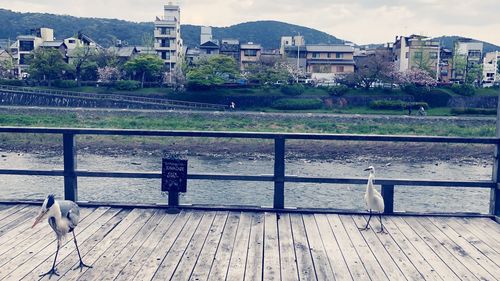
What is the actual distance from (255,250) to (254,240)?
0.31 m

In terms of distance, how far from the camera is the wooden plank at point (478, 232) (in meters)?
5.34

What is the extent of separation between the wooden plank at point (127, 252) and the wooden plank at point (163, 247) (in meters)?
0.19

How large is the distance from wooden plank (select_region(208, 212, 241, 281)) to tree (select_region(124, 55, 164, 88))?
5065cm

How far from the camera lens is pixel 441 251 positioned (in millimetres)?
5113

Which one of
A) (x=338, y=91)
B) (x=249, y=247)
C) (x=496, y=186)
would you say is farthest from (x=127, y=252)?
(x=338, y=91)

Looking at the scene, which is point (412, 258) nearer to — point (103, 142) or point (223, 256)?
point (223, 256)

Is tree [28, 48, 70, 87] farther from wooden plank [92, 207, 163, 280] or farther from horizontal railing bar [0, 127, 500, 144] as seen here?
wooden plank [92, 207, 163, 280]

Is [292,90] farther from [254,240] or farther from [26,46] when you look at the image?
[254,240]

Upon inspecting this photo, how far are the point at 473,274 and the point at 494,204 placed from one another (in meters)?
2.23

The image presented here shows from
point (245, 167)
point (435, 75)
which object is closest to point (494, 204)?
point (245, 167)

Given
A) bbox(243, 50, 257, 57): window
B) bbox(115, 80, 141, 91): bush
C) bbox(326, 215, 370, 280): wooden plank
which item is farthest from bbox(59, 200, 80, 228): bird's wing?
bbox(243, 50, 257, 57): window

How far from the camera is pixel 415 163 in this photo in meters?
29.2

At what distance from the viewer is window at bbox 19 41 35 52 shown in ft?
219

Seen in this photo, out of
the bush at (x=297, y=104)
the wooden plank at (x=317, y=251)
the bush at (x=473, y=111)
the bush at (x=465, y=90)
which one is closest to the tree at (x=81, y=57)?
the bush at (x=297, y=104)
